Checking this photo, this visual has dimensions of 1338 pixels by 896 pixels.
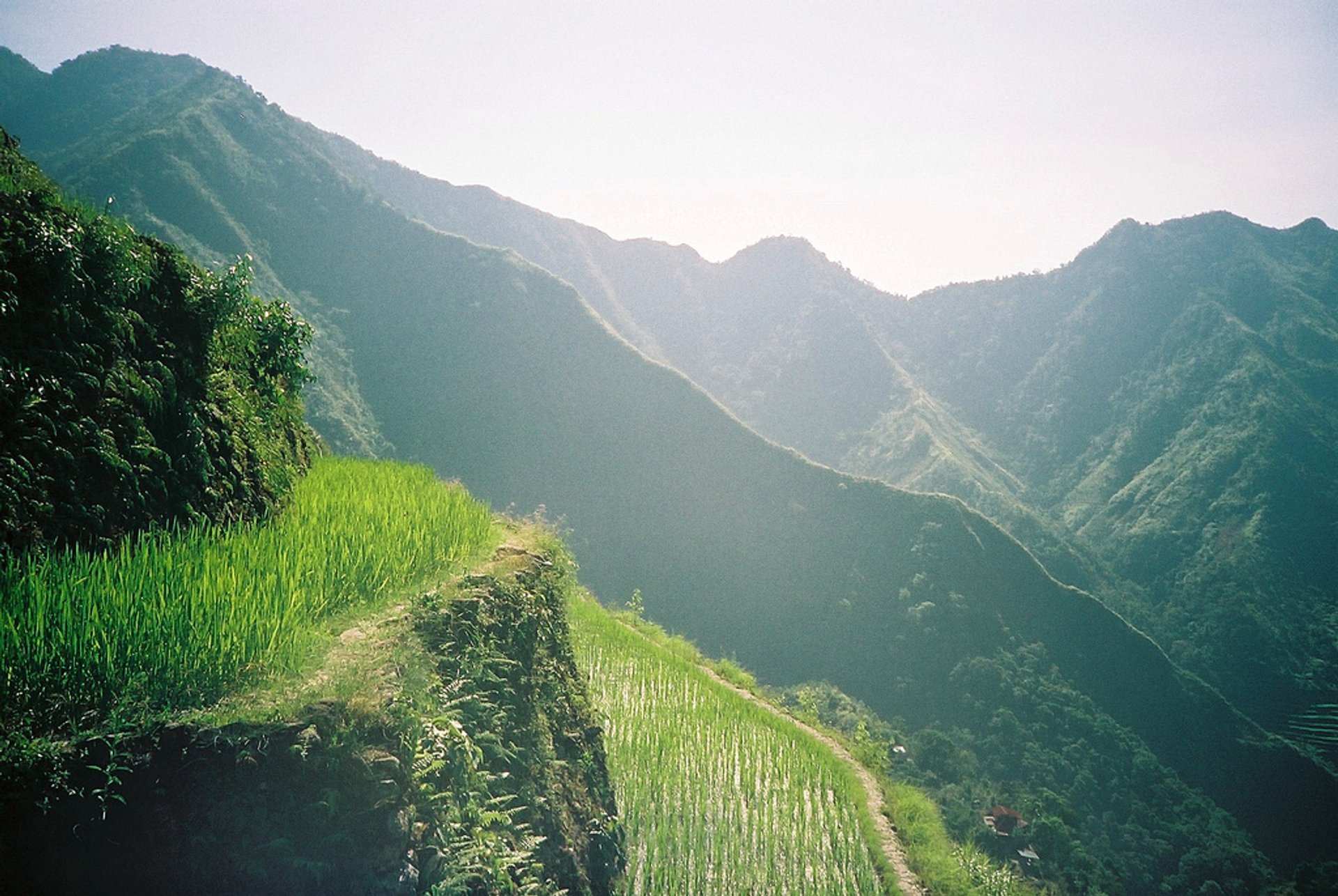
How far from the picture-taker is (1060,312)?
186250 millimetres

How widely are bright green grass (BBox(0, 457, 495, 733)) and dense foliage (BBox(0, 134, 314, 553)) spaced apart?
44 cm

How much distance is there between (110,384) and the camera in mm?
6023

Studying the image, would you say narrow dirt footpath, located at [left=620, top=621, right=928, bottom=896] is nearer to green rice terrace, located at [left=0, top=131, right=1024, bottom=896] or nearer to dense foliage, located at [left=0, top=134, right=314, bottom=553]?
green rice terrace, located at [left=0, top=131, right=1024, bottom=896]

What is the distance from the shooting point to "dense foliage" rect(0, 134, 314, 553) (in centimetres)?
516

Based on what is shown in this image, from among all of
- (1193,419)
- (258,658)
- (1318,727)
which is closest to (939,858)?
(258,658)

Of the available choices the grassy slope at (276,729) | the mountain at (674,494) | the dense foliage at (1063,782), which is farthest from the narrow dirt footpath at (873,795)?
the mountain at (674,494)

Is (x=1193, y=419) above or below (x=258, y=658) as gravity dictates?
above

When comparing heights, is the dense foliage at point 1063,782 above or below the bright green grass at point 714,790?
below

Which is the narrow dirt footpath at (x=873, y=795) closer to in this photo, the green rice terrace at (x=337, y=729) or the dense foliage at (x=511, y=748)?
the green rice terrace at (x=337, y=729)

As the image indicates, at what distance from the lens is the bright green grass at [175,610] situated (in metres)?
3.85

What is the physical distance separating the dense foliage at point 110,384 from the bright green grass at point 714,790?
689cm

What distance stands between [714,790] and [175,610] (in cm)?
876

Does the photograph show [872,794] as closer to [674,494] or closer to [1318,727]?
[674,494]

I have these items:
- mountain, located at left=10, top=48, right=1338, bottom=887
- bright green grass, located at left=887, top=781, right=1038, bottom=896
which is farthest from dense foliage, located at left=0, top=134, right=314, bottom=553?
mountain, located at left=10, top=48, right=1338, bottom=887
